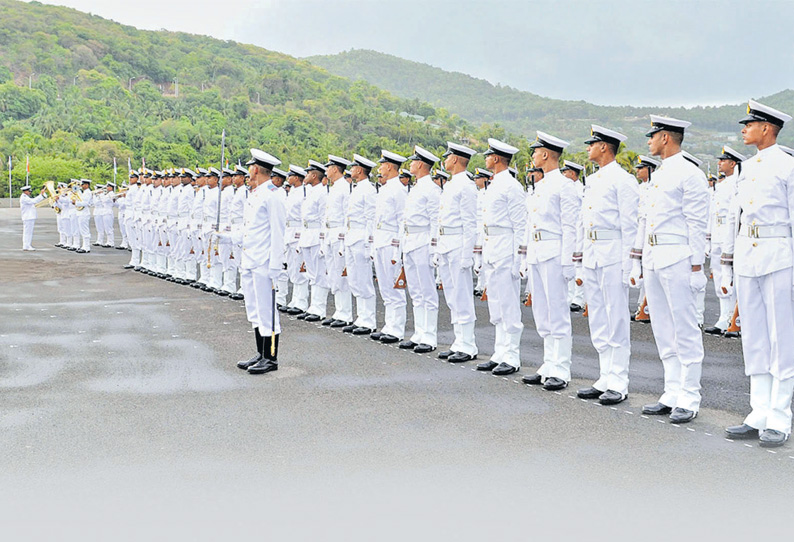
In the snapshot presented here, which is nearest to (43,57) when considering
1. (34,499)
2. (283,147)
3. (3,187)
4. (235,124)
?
(235,124)

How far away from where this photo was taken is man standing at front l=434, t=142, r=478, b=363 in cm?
964

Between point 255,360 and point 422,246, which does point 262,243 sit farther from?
point 422,246

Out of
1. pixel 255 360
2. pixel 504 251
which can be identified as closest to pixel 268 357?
pixel 255 360

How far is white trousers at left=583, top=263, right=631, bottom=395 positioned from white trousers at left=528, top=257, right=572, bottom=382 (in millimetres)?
→ 486

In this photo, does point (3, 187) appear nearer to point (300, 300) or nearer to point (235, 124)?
point (235, 124)

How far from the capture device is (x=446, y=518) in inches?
185

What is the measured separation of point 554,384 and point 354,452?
264 cm

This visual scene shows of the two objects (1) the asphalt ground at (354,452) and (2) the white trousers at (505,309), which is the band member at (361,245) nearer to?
(1) the asphalt ground at (354,452)

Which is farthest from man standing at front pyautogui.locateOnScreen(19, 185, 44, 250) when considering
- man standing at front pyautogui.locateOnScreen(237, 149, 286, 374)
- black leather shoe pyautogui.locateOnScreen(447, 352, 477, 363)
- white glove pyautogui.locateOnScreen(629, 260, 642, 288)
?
white glove pyautogui.locateOnScreen(629, 260, 642, 288)

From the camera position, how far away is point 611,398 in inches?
290

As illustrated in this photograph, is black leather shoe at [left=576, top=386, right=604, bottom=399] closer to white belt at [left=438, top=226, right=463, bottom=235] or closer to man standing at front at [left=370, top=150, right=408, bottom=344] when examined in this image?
white belt at [left=438, top=226, right=463, bottom=235]

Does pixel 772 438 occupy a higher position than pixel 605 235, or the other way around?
pixel 605 235

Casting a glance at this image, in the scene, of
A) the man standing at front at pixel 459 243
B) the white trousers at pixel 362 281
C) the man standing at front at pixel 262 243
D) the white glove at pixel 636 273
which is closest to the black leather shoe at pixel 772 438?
the white glove at pixel 636 273

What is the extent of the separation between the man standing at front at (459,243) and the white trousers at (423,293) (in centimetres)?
47
